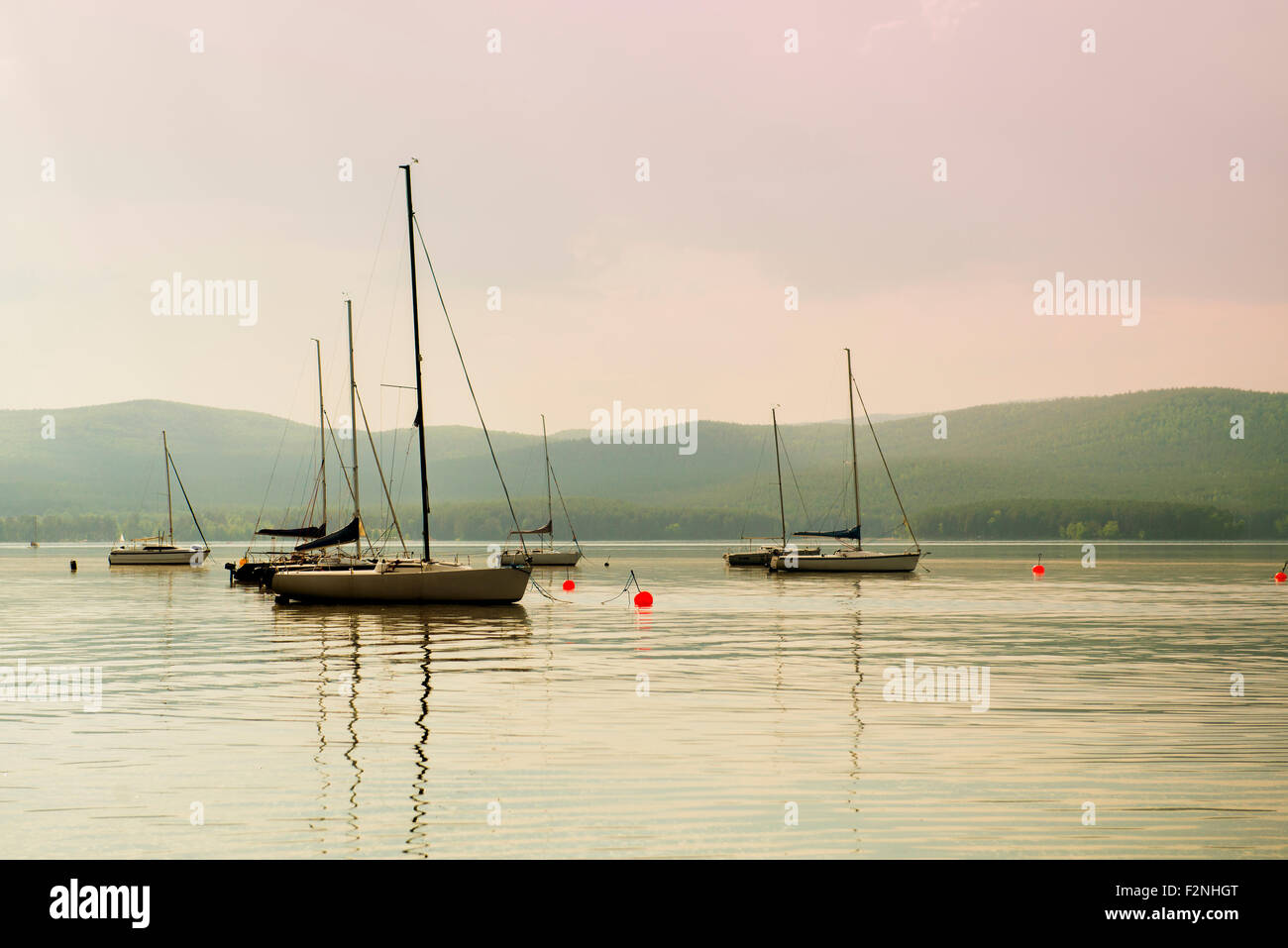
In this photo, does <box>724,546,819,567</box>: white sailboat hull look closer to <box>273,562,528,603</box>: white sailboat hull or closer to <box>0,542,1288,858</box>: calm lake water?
<box>273,562,528,603</box>: white sailboat hull

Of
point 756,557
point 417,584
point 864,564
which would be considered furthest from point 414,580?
point 756,557

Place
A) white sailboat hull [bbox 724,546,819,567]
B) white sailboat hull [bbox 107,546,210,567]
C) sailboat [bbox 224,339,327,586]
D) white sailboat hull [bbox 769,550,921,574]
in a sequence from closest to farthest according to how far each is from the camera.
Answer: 1. sailboat [bbox 224,339,327,586]
2. white sailboat hull [bbox 769,550,921,574]
3. white sailboat hull [bbox 724,546,819,567]
4. white sailboat hull [bbox 107,546,210,567]

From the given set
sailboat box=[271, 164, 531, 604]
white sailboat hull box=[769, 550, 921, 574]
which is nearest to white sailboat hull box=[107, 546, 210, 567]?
white sailboat hull box=[769, 550, 921, 574]

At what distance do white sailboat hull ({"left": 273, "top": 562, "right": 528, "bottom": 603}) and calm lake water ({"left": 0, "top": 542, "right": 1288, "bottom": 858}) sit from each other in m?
10.3

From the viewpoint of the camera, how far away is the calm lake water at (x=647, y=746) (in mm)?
13008

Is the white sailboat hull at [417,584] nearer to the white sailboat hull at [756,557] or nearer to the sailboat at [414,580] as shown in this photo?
Result: the sailboat at [414,580]

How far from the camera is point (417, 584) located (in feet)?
173

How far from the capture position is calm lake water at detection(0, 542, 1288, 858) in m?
13.0

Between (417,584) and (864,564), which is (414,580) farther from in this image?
(864,564)

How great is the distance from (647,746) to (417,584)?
116ft

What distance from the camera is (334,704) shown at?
2372 centimetres

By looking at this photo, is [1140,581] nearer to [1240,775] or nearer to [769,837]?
[1240,775]
